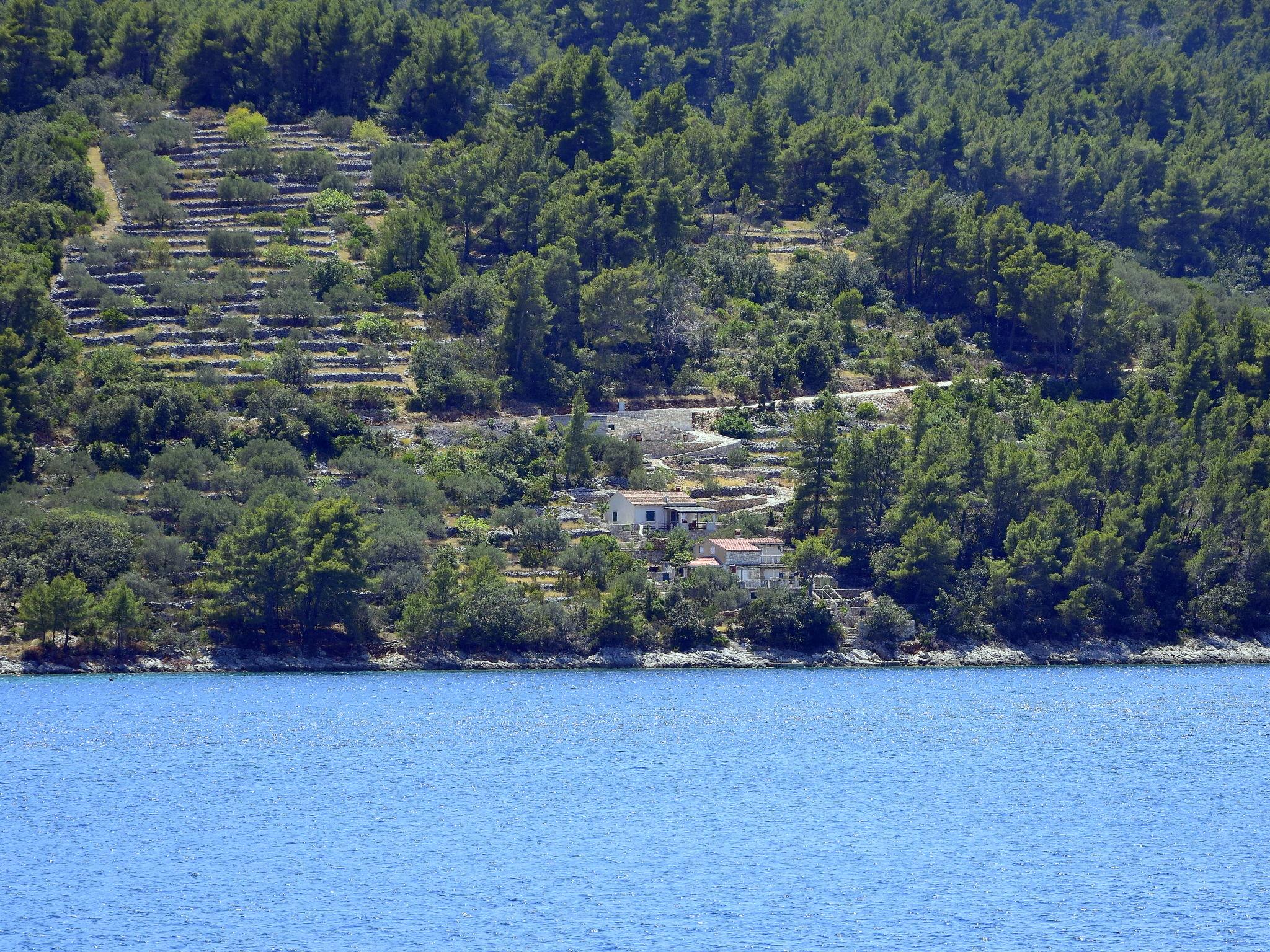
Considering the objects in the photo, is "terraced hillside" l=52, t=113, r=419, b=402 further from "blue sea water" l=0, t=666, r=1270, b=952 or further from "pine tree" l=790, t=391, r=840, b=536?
"blue sea water" l=0, t=666, r=1270, b=952

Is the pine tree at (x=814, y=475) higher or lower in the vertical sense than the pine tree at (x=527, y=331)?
lower

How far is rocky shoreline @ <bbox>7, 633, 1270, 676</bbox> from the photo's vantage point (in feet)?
259

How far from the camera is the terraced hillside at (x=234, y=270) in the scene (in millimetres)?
106000

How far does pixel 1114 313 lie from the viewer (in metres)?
117

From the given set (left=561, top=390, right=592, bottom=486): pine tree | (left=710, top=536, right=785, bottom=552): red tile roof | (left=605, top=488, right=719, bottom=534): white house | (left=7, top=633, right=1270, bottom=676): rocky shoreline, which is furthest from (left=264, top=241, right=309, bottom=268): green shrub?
(left=7, top=633, right=1270, bottom=676): rocky shoreline

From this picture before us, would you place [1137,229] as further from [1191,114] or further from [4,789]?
[4,789]

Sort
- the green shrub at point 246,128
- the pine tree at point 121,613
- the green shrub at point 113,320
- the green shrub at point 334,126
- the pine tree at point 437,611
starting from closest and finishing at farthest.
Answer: the pine tree at point 121,613 → the pine tree at point 437,611 → the green shrub at point 113,320 → the green shrub at point 246,128 → the green shrub at point 334,126

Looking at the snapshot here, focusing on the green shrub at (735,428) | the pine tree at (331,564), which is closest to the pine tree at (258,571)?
the pine tree at (331,564)

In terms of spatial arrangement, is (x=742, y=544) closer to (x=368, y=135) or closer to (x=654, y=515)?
(x=654, y=515)

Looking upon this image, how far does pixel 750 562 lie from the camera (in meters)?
88.4

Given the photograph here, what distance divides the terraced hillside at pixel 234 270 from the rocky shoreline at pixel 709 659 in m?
25.2

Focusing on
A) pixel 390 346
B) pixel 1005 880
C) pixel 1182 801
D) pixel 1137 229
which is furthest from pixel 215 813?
pixel 1137 229

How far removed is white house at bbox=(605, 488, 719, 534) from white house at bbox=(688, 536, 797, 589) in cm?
357

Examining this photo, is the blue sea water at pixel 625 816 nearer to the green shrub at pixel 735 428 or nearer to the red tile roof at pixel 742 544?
the red tile roof at pixel 742 544
